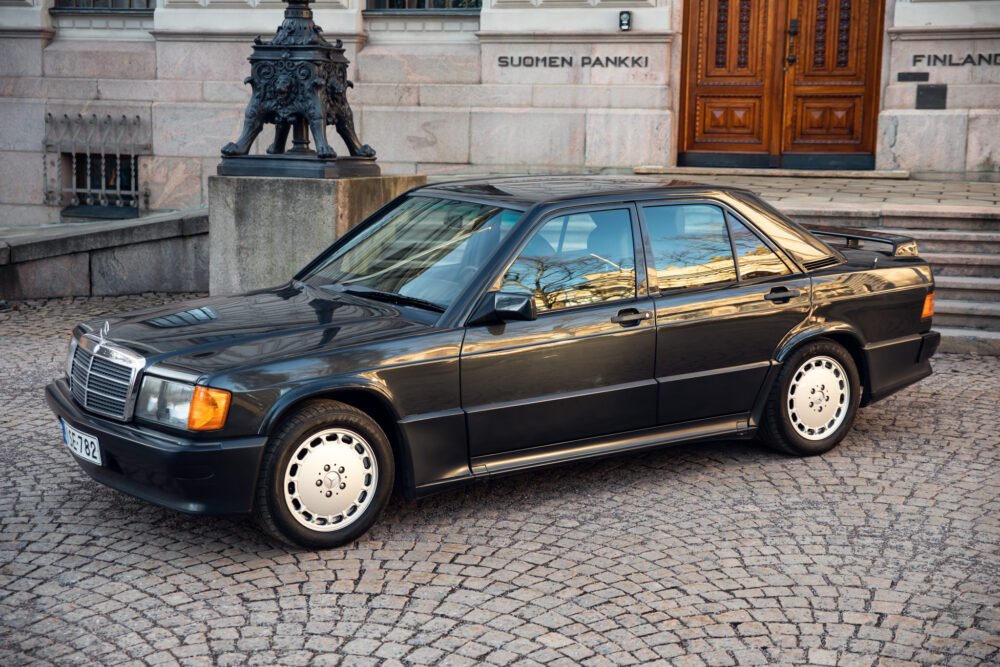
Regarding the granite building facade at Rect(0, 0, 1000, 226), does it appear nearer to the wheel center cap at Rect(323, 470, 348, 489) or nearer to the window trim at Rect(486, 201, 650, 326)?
the window trim at Rect(486, 201, 650, 326)

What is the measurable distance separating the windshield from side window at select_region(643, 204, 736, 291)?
2.63ft

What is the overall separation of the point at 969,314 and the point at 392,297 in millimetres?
5893

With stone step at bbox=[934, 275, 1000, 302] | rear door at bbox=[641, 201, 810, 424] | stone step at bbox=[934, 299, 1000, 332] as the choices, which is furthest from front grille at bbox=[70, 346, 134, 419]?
stone step at bbox=[934, 275, 1000, 302]

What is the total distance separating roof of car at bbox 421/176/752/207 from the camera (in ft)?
18.9

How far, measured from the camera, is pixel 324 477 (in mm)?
4852

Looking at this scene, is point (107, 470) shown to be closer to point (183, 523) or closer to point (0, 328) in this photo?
point (183, 523)

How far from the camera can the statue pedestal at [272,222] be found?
9562 millimetres

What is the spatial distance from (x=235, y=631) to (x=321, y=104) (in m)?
6.59

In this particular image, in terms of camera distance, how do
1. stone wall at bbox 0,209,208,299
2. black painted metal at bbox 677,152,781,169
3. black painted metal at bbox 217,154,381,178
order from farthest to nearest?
1. black painted metal at bbox 677,152,781,169
2. stone wall at bbox 0,209,208,299
3. black painted metal at bbox 217,154,381,178

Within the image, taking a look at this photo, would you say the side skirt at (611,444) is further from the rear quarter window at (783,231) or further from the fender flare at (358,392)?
the rear quarter window at (783,231)

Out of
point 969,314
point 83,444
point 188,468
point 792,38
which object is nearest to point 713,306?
point 188,468

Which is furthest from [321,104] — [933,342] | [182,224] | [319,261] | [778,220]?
[933,342]

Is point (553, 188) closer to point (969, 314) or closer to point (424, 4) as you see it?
point (969, 314)

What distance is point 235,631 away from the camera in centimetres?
415
